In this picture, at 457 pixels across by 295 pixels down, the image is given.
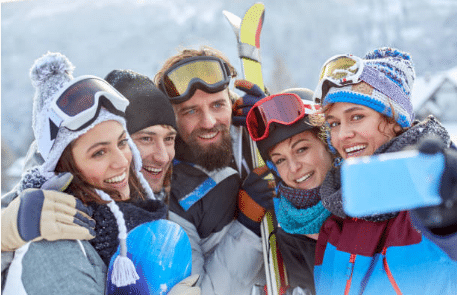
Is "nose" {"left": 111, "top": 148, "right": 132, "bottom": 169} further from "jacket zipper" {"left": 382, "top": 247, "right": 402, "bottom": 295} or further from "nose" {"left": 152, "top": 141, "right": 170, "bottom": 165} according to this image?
"jacket zipper" {"left": 382, "top": 247, "right": 402, "bottom": 295}

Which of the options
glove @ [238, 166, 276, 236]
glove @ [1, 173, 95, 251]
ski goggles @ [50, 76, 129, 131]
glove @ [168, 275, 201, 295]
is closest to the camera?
glove @ [1, 173, 95, 251]

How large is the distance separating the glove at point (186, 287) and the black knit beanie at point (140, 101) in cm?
56

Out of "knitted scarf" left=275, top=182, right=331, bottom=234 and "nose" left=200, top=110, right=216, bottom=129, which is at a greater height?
"nose" left=200, top=110, right=216, bottom=129

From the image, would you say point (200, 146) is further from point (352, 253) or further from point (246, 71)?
point (352, 253)

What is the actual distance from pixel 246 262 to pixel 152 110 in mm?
753

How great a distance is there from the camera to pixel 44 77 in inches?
46.8

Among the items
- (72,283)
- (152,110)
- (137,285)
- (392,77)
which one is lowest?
(137,285)

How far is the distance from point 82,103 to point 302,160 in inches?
32.8

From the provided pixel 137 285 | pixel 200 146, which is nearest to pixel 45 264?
pixel 137 285

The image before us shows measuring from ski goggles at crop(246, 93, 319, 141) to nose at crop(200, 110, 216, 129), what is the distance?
8.0 inches

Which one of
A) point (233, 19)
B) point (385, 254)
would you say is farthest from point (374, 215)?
point (233, 19)

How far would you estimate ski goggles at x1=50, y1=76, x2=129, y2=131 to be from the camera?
1.15 meters

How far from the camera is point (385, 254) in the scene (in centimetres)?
114

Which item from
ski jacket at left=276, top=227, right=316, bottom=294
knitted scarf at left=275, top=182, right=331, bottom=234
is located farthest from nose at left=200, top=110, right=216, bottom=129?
ski jacket at left=276, top=227, right=316, bottom=294
